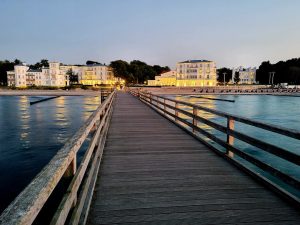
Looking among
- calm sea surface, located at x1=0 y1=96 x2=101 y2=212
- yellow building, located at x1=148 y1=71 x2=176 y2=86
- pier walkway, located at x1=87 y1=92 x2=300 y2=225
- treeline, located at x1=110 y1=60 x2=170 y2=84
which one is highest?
treeline, located at x1=110 y1=60 x2=170 y2=84

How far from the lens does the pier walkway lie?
3283mm

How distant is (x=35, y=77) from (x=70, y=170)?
12311cm

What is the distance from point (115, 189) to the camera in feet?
13.6

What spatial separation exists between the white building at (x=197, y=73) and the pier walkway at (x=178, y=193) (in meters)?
111

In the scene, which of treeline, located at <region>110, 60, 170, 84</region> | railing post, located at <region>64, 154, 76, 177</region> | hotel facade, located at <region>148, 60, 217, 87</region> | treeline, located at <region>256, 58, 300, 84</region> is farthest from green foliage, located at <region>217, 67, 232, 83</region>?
railing post, located at <region>64, 154, 76, 177</region>

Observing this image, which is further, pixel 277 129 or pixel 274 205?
pixel 277 129

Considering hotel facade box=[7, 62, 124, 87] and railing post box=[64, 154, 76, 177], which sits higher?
hotel facade box=[7, 62, 124, 87]

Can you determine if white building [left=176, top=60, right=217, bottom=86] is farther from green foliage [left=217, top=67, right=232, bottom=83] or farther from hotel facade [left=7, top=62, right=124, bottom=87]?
green foliage [left=217, top=67, right=232, bottom=83]

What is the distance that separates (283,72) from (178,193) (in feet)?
457

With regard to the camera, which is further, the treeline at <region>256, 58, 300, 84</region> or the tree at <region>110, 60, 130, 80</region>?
the tree at <region>110, 60, 130, 80</region>

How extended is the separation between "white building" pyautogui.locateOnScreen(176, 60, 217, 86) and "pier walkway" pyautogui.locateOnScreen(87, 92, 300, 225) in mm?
111035

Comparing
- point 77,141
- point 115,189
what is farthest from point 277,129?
point 77,141

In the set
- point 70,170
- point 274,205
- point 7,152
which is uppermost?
point 70,170

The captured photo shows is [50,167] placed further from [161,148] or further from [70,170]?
[161,148]
